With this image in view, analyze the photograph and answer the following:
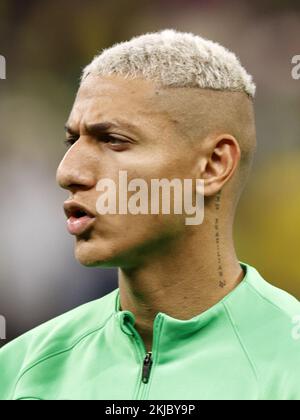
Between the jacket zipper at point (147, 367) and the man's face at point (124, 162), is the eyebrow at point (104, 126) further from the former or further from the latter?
the jacket zipper at point (147, 367)

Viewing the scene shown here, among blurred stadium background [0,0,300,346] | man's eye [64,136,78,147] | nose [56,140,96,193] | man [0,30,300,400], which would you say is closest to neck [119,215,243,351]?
man [0,30,300,400]

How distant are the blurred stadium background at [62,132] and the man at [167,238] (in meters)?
1.81

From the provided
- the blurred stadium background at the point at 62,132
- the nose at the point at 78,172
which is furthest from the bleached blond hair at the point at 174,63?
the blurred stadium background at the point at 62,132

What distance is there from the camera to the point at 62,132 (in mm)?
4410

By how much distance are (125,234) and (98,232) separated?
0.23ft

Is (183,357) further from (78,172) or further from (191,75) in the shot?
(191,75)

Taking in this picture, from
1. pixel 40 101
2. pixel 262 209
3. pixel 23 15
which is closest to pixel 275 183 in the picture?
pixel 262 209

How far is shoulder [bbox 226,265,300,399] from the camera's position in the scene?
1970mm

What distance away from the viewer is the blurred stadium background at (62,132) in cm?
402

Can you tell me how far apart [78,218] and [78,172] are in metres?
0.12

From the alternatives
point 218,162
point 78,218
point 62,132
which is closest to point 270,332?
point 218,162

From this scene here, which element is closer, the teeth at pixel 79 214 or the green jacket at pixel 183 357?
the green jacket at pixel 183 357

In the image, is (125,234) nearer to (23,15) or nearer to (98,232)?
(98,232)

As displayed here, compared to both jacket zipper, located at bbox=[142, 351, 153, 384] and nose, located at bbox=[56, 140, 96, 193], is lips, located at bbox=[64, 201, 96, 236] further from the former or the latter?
jacket zipper, located at bbox=[142, 351, 153, 384]
